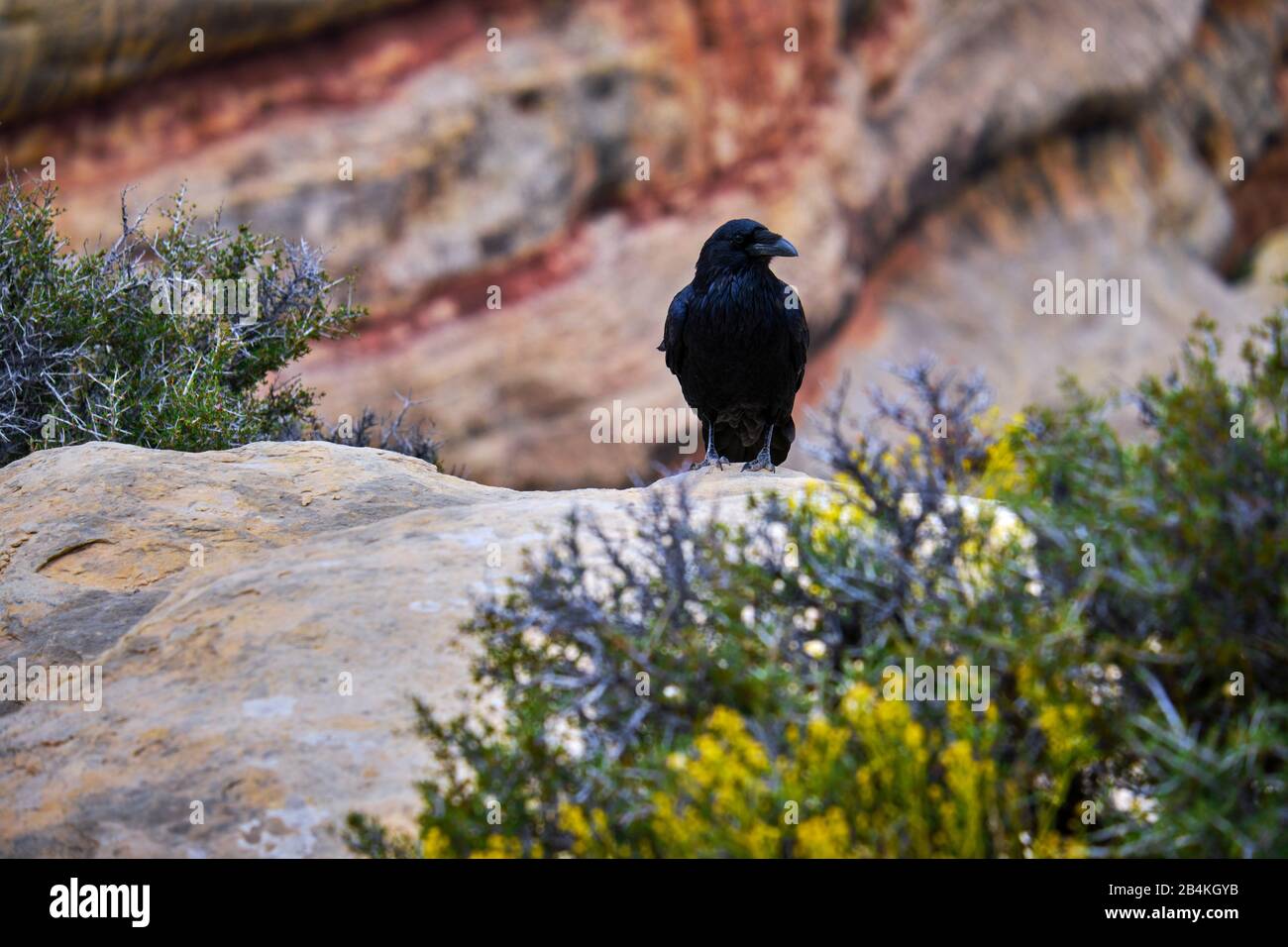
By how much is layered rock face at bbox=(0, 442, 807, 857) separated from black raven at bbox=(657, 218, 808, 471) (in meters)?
1.17

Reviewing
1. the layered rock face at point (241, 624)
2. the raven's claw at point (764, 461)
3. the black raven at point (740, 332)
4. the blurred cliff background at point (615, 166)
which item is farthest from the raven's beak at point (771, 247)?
the blurred cliff background at point (615, 166)

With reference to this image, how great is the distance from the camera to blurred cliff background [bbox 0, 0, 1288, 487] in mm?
15289

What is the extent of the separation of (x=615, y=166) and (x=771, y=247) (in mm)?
9681

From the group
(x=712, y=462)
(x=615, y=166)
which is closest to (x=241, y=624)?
(x=712, y=462)

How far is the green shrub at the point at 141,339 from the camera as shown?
8.17 meters

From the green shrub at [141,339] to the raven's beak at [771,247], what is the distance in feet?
9.16

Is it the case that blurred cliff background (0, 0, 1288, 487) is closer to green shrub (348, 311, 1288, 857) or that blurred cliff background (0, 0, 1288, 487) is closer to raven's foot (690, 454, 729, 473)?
raven's foot (690, 454, 729, 473)

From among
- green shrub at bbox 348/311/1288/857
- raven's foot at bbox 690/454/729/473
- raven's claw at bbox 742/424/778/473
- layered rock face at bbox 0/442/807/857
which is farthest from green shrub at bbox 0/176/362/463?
green shrub at bbox 348/311/1288/857

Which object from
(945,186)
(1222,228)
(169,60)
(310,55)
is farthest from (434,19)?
(1222,228)

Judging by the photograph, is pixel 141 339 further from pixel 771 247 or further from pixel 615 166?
pixel 615 166

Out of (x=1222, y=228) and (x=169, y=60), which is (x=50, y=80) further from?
(x=1222, y=228)

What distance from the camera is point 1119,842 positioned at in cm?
395

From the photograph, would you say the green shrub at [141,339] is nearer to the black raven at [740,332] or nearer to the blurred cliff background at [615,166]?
the black raven at [740,332]

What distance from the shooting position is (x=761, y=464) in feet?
26.9
